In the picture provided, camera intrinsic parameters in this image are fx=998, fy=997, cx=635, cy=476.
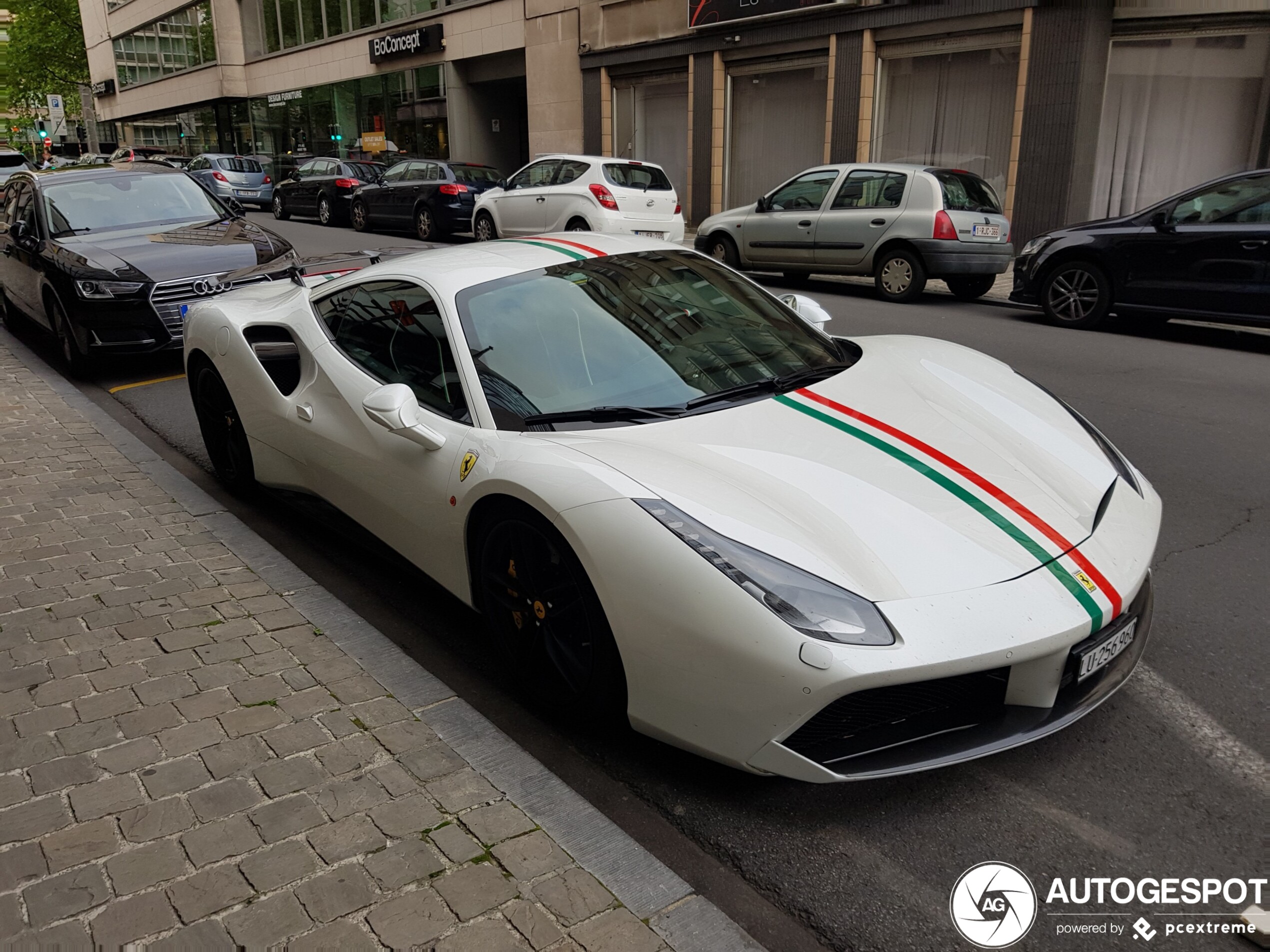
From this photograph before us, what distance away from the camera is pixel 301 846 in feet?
8.07

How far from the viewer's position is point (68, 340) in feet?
27.2

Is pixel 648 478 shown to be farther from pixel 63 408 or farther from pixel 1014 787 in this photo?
pixel 63 408

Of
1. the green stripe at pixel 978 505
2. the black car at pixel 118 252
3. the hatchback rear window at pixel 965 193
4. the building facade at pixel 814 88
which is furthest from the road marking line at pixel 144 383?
the building facade at pixel 814 88

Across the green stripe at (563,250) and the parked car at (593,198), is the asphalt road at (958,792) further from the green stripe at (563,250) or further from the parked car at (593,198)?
the parked car at (593,198)

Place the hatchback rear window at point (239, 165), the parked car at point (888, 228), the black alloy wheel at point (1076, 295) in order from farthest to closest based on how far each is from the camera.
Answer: the hatchback rear window at point (239, 165)
the parked car at point (888, 228)
the black alloy wheel at point (1076, 295)

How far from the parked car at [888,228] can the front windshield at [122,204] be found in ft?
22.5

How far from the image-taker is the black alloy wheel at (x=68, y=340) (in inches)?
322

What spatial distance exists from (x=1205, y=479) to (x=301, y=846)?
477 cm

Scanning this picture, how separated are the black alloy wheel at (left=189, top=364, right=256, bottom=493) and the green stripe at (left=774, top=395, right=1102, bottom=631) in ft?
9.67

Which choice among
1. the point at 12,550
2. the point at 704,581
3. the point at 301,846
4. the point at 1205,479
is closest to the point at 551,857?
the point at 301,846

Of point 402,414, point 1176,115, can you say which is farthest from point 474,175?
point 402,414

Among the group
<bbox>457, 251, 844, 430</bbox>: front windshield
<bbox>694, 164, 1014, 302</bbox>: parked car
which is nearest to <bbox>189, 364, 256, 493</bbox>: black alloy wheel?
<bbox>457, 251, 844, 430</bbox>: front windshield

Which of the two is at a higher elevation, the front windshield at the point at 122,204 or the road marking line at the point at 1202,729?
the front windshield at the point at 122,204

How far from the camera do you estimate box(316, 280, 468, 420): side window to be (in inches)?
140
